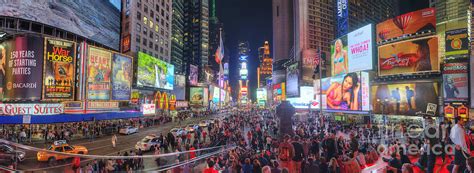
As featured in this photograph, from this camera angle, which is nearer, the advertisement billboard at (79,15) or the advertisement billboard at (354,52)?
the advertisement billboard at (79,15)

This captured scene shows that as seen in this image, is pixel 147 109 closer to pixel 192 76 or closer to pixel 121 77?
pixel 121 77

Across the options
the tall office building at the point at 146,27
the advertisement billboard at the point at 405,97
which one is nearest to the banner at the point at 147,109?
the tall office building at the point at 146,27

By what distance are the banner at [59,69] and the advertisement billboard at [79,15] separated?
5.61 meters

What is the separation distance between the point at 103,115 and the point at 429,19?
48.2 metres

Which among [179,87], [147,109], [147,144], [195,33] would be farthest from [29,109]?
[195,33]

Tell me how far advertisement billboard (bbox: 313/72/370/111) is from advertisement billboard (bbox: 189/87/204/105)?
5150 cm

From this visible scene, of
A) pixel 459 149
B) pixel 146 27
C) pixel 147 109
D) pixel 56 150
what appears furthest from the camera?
pixel 146 27

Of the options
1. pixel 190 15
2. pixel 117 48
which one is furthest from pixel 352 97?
pixel 190 15

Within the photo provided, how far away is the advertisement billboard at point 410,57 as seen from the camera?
39656mm

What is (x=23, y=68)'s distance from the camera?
29312 mm

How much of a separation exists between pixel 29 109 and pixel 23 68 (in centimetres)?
572

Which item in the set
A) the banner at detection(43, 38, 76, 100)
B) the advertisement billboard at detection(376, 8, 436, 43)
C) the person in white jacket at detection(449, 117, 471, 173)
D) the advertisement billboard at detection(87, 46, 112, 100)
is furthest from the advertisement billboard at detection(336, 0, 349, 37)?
the person in white jacket at detection(449, 117, 471, 173)

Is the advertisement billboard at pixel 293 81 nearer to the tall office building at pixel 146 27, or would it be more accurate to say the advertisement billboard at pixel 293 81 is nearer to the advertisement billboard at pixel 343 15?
the advertisement billboard at pixel 343 15

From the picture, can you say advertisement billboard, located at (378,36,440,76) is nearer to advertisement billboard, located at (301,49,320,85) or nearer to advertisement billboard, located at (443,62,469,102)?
advertisement billboard, located at (443,62,469,102)
